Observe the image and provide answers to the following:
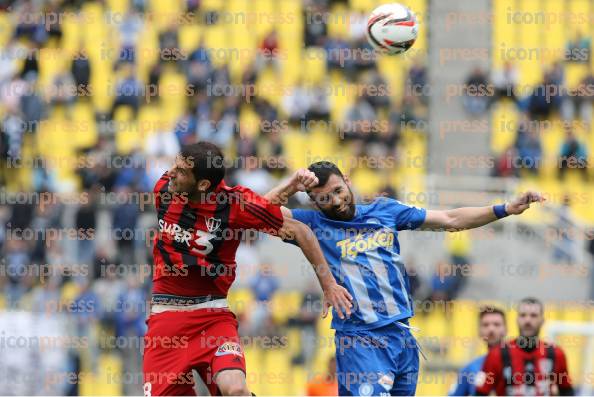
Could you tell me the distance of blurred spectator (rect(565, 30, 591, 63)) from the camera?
67.6ft

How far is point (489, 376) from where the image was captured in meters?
11.1

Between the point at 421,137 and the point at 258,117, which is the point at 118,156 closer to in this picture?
the point at 258,117

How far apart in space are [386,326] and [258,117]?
10.4 meters

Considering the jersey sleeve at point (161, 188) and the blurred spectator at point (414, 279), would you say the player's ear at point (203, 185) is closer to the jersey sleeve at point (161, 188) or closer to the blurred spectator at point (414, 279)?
the jersey sleeve at point (161, 188)

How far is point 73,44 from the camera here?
2077 cm

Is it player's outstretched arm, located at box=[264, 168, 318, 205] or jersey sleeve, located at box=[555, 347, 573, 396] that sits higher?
player's outstretched arm, located at box=[264, 168, 318, 205]

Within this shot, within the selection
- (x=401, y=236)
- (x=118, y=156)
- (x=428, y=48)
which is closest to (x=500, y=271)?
(x=401, y=236)

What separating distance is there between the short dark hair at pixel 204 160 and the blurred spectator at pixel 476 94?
11.4 m

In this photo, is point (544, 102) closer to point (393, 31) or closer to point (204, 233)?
point (393, 31)

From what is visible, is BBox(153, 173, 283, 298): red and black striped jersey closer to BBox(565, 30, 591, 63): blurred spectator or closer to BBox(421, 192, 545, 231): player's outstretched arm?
BBox(421, 192, 545, 231): player's outstretched arm

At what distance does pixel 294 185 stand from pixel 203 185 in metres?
0.62

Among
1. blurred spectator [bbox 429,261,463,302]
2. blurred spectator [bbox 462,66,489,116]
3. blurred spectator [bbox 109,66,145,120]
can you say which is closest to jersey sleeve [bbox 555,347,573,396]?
blurred spectator [bbox 429,261,463,302]

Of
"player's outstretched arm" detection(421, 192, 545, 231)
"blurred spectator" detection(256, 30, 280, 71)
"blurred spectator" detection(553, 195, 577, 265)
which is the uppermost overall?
"blurred spectator" detection(256, 30, 280, 71)

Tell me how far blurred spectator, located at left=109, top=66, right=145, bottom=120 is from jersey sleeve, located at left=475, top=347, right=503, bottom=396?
9776 mm
